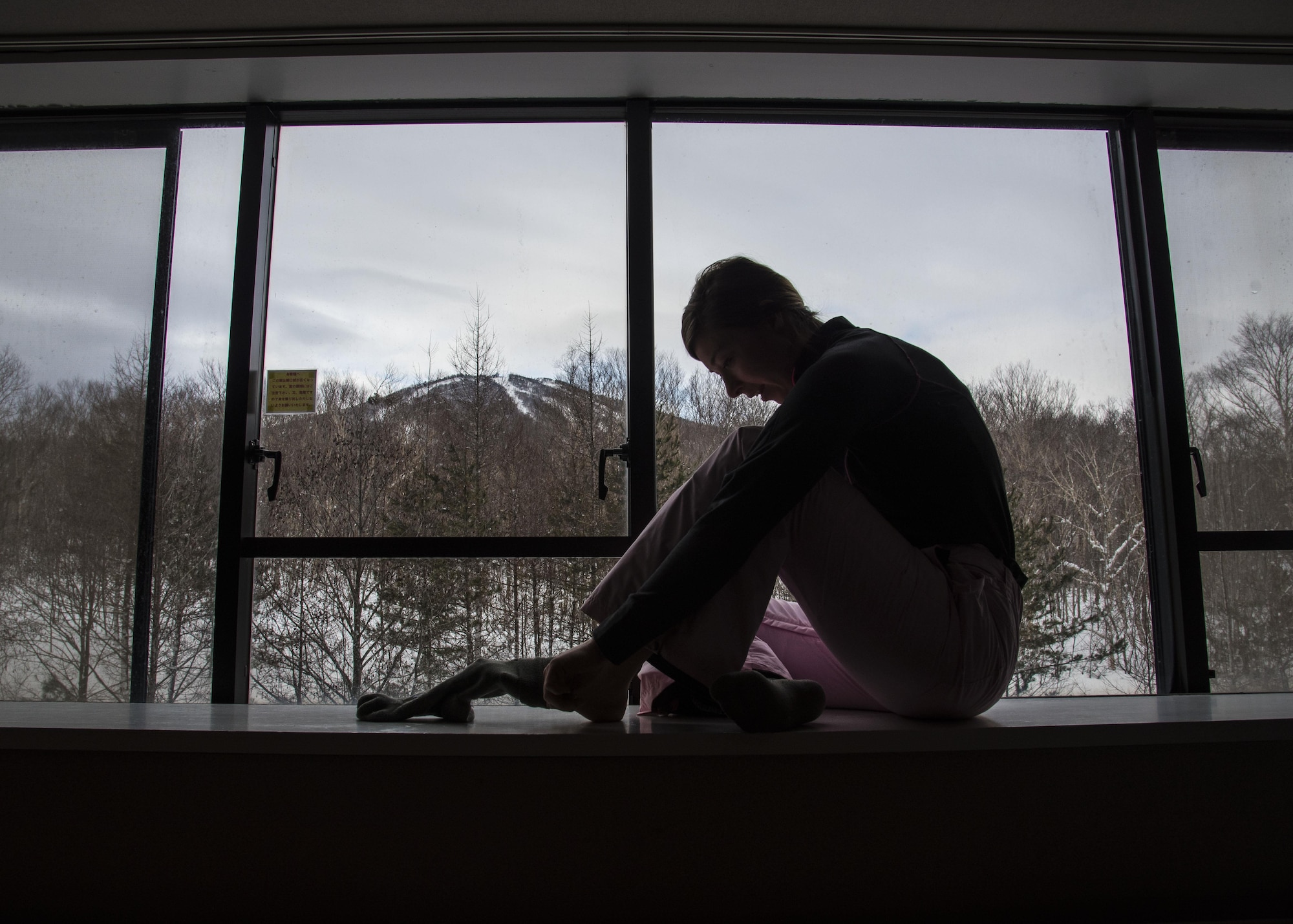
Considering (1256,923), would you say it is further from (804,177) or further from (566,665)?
(804,177)

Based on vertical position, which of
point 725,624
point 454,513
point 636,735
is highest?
point 454,513

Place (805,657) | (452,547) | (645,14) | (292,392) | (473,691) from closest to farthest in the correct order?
(473,691) < (805,657) < (645,14) < (452,547) < (292,392)

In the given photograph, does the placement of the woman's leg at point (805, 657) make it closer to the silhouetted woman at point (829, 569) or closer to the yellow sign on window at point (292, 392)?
the silhouetted woman at point (829, 569)

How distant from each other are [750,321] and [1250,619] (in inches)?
78.0

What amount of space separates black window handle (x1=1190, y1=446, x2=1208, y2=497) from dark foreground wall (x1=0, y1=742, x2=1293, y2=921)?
1506 mm

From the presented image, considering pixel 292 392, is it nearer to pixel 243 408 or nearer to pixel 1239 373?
pixel 243 408

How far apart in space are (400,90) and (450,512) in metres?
1.33

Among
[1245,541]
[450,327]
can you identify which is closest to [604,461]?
[450,327]

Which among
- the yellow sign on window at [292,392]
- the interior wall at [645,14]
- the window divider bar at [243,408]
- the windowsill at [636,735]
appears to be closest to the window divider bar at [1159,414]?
the interior wall at [645,14]

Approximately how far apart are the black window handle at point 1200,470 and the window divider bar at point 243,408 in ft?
9.40

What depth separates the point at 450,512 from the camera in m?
2.19

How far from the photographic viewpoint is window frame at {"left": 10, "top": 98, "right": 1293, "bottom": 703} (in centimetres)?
216

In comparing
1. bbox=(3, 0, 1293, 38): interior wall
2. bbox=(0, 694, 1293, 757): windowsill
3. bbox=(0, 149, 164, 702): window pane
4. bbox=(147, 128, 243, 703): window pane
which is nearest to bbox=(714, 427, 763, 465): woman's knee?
bbox=(0, 694, 1293, 757): windowsill

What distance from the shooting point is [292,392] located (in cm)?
226
